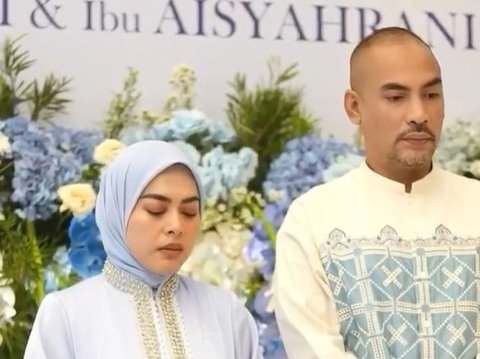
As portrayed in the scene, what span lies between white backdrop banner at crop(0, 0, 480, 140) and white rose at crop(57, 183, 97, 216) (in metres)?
0.14

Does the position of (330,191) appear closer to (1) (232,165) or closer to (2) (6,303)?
(1) (232,165)

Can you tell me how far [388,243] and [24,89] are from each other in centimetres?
82

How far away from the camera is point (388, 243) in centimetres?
151

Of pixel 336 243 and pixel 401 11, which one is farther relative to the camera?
pixel 401 11

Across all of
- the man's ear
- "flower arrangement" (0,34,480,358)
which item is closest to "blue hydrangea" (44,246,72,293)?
"flower arrangement" (0,34,480,358)

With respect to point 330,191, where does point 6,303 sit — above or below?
below

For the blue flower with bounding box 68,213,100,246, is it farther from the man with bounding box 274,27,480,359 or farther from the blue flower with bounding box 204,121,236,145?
the man with bounding box 274,27,480,359

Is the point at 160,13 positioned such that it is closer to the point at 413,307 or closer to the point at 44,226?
the point at 44,226

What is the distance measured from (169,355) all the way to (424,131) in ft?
1.72

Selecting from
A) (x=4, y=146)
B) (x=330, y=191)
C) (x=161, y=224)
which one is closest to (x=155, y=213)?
(x=161, y=224)

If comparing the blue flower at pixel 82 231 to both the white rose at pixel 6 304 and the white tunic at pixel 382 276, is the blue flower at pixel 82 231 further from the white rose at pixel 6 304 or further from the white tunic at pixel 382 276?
the white tunic at pixel 382 276

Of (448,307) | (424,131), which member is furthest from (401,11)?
(448,307)

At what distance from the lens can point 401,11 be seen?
212 cm

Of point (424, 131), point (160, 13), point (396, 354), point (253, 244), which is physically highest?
point (160, 13)
